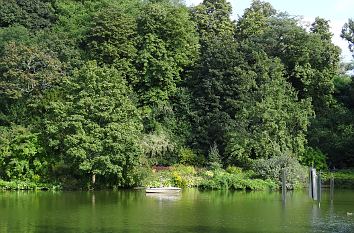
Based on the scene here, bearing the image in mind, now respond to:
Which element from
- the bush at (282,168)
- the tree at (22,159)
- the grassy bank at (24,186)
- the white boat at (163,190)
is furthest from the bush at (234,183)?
the tree at (22,159)

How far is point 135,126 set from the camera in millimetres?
43344

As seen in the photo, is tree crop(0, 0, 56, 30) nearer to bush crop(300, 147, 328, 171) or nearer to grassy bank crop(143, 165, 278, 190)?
grassy bank crop(143, 165, 278, 190)

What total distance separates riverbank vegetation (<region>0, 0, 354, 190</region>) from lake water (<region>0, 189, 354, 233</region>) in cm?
383

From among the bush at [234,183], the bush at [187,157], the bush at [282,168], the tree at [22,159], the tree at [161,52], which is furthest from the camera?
the tree at [161,52]

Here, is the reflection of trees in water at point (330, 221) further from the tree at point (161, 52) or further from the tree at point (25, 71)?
the tree at point (25, 71)

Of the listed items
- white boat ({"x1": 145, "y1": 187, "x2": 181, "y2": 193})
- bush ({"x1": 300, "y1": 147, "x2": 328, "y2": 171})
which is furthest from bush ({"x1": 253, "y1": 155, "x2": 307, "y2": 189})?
white boat ({"x1": 145, "y1": 187, "x2": 181, "y2": 193})

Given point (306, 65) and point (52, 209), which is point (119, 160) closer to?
point (52, 209)

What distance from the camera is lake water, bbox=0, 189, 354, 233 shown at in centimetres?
2519

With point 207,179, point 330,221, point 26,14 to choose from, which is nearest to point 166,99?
point 207,179

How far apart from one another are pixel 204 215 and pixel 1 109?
27.7 metres

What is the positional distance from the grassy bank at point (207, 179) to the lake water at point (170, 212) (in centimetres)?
327

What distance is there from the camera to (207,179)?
46062mm

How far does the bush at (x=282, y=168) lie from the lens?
44.2 m

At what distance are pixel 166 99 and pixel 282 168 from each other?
13656mm
